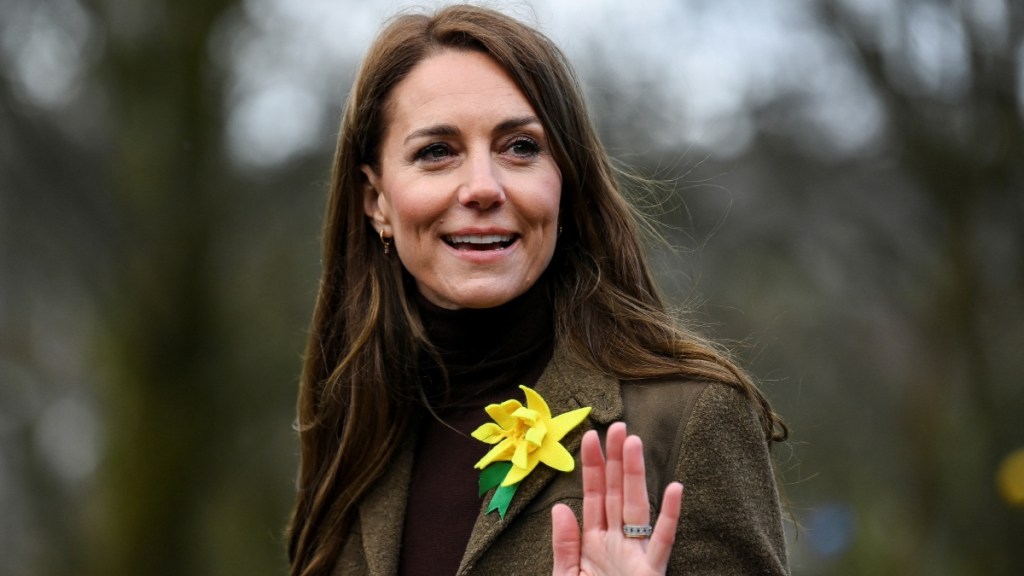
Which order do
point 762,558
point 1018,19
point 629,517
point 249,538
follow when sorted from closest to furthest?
point 629,517 < point 762,558 < point 1018,19 < point 249,538

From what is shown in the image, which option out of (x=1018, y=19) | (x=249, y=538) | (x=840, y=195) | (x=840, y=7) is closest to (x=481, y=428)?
(x=1018, y=19)

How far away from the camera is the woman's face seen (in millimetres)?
3695

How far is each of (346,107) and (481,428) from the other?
121 centimetres

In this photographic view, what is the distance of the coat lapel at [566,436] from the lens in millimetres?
3469

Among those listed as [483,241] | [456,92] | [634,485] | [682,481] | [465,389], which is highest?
[456,92]

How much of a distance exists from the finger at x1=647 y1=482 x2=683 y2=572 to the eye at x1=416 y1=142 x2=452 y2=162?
1.32m

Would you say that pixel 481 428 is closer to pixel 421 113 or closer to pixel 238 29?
pixel 421 113

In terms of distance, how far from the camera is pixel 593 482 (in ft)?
9.71

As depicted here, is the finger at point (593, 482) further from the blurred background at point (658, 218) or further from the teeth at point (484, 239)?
the blurred background at point (658, 218)

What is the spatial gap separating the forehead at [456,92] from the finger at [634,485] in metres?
1.20

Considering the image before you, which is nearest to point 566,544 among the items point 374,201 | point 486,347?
point 486,347

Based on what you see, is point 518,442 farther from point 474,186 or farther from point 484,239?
point 474,186

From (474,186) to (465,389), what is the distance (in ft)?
2.01

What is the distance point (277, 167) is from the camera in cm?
1323
